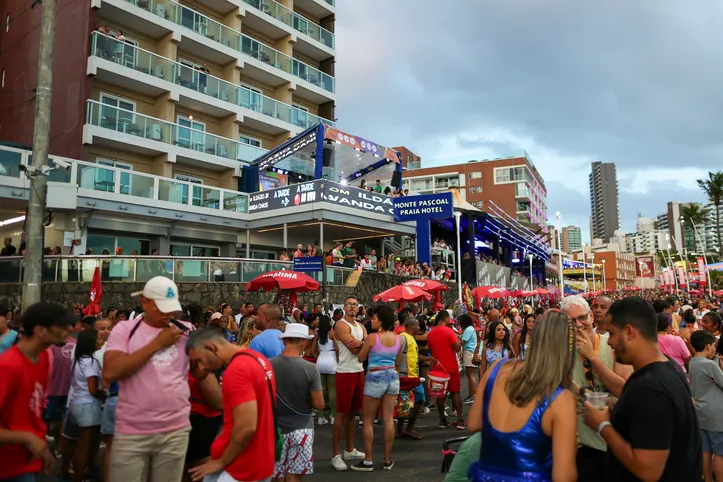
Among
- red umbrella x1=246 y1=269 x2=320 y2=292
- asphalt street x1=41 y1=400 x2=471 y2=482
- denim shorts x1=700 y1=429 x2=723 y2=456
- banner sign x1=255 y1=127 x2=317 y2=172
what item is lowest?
asphalt street x1=41 y1=400 x2=471 y2=482

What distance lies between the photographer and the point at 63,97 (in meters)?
23.0

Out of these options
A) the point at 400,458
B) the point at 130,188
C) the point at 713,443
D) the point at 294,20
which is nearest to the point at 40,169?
the point at 400,458

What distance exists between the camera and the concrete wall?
622 inches

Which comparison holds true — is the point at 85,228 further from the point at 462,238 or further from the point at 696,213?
the point at 696,213

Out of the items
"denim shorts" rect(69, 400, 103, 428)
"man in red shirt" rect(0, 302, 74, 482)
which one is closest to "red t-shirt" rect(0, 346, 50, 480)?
"man in red shirt" rect(0, 302, 74, 482)

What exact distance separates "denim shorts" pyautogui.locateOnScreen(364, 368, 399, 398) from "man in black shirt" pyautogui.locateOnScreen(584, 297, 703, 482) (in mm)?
4191

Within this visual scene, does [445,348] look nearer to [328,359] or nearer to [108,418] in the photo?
[328,359]

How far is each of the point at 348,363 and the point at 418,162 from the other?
7109 centimetres

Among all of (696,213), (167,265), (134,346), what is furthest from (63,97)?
(696,213)

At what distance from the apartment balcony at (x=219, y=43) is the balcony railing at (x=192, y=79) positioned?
63.8 inches

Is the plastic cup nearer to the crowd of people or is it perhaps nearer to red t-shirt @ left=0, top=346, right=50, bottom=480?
the crowd of people

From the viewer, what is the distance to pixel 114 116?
22.3 meters

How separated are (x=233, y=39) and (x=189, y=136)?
670 centimetres

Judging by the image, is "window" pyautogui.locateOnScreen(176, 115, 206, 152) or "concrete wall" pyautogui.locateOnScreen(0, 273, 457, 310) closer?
"concrete wall" pyautogui.locateOnScreen(0, 273, 457, 310)
